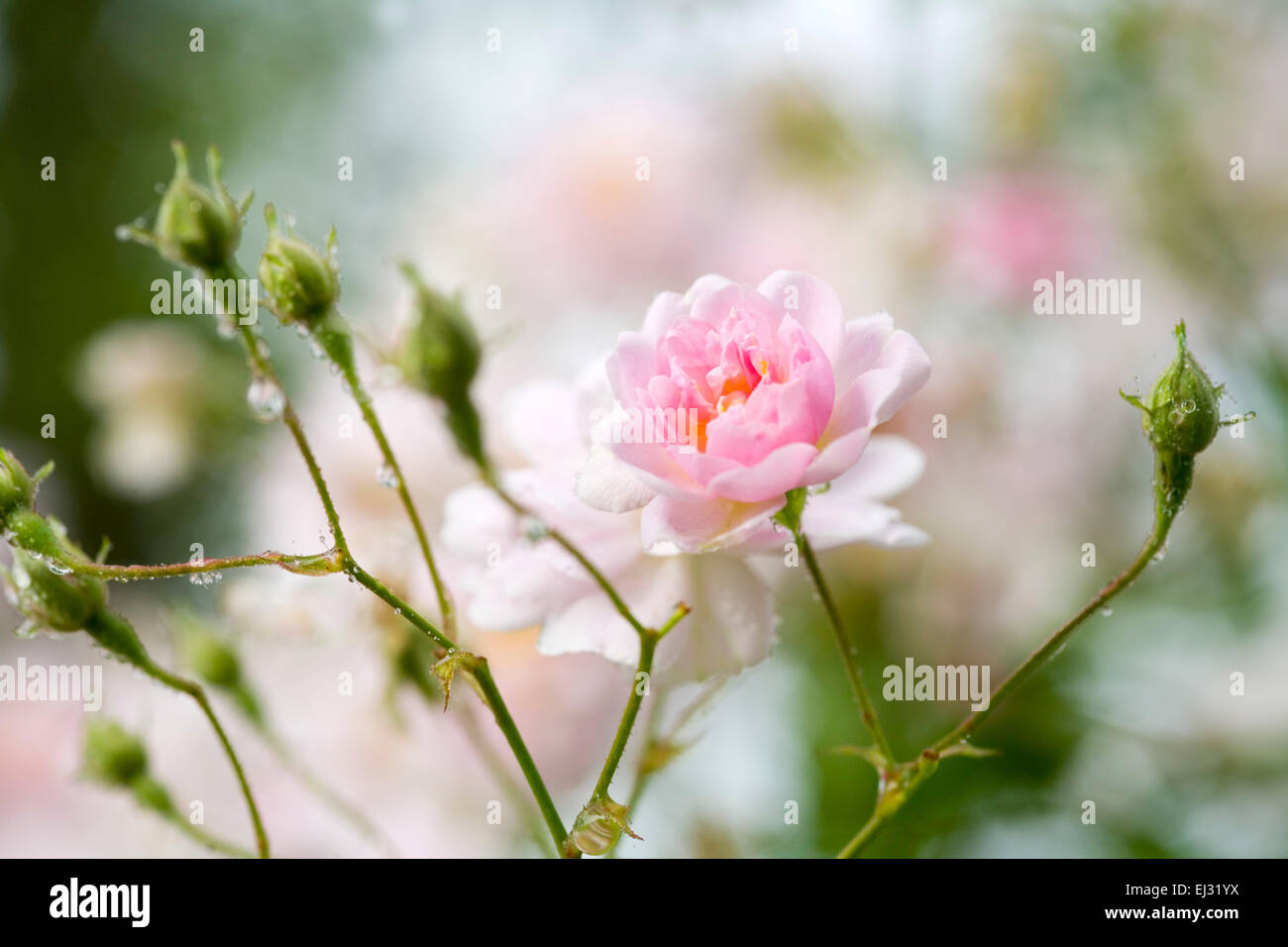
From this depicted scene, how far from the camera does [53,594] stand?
0.18 metres

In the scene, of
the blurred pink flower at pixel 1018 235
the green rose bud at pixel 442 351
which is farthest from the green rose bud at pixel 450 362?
the blurred pink flower at pixel 1018 235

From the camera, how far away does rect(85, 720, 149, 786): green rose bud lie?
237 millimetres

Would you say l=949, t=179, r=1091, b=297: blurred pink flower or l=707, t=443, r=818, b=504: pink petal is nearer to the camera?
l=707, t=443, r=818, b=504: pink petal

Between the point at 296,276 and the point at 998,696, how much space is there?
118mm

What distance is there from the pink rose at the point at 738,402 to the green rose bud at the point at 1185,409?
0.04 metres

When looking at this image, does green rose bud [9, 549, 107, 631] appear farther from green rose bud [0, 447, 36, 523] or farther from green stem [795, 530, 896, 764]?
green stem [795, 530, 896, 764]

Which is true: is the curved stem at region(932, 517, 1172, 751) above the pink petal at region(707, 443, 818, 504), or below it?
below

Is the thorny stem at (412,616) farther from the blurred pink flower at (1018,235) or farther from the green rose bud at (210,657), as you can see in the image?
the blurred pink flower at (1018,235)

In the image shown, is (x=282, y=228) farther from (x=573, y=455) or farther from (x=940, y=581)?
(x=940, y=581)

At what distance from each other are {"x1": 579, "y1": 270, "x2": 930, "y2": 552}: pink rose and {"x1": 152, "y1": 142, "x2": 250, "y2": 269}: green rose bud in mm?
63

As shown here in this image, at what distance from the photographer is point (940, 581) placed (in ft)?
1.37

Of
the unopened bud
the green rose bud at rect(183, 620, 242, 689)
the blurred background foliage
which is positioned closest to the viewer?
the unopened bud

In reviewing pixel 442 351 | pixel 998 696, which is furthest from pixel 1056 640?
pixel 442 351

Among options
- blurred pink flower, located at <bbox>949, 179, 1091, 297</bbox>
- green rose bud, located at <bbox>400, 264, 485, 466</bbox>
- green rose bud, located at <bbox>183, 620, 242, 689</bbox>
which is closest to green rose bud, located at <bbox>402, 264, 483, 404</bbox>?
green rose bud, located at <bbox>400, 264, 485, 466</bbox>
